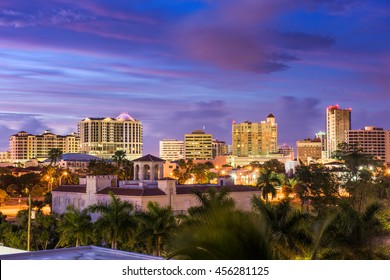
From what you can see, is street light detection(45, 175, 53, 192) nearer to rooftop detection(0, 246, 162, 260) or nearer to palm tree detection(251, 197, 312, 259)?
palm tree detection(251, 197, 312, 259)

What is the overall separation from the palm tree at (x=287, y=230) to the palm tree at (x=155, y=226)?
31.5 feet

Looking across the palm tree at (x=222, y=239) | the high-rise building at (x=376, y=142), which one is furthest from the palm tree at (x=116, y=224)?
the high-rise building at (x=376, y=142)

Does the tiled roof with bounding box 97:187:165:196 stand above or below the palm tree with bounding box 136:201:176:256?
above

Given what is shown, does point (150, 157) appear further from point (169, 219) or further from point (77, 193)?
point (169, 219)

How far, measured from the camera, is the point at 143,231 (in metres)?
25.0

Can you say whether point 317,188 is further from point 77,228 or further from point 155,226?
point 155,226

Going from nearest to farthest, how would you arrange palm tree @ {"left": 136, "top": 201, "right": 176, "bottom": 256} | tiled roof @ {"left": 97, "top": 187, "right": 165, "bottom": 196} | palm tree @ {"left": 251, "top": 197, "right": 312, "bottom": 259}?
palm tree @ {"left": 251, "top": 197, "right": 312, "bottom": 259}
palm tree @ {"left": 136, "top": 201, "right": 176, "bottom": 256}
tiled roof @ {"left": 97, "top": 187, "right": 165, "bottom": 196}

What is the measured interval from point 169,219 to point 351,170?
127 ft

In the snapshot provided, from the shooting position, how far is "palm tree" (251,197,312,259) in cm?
1430

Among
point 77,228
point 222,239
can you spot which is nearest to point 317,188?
point 77,228

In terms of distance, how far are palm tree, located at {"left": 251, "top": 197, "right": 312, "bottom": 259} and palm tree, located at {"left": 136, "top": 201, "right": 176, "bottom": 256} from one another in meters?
9.60

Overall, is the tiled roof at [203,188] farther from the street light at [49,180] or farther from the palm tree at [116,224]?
the street light at [49,180]

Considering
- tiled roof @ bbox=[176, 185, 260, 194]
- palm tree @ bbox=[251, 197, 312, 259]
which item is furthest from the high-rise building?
palm tree @ bbox=[251, 197, 312, 259]

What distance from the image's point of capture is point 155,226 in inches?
982
